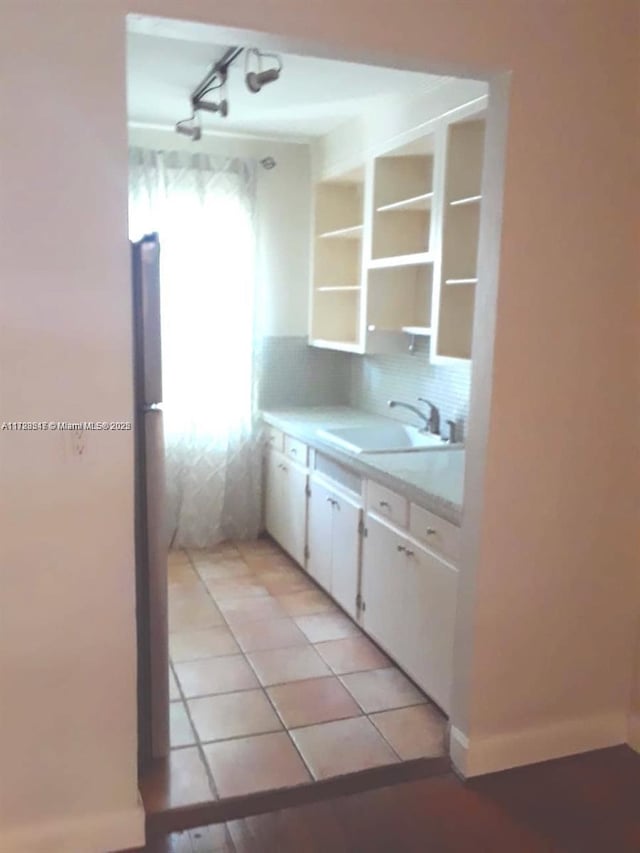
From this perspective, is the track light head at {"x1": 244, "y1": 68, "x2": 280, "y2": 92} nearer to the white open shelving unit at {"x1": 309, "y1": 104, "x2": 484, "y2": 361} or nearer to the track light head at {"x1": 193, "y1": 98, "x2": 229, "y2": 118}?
the track light head at {"x1": 193, "y1": 98, "x2": 229, "y2": 118}

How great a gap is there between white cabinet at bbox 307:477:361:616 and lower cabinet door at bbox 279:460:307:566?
0.10 meters

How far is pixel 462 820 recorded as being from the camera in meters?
2.31

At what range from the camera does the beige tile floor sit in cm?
254

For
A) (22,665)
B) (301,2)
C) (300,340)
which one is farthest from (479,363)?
(300,340)

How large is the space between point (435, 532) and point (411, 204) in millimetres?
1714

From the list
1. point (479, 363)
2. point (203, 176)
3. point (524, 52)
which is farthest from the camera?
point (203, 176)

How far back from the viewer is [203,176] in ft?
14.6


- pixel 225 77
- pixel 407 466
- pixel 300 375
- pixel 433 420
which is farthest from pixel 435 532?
pixel 300 375

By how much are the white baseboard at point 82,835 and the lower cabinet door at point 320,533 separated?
1876 millimetres

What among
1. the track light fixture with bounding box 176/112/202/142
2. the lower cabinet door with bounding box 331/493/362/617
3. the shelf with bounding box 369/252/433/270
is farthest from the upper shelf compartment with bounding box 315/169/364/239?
the lower cabinet door with bounding box 331/493/362/617

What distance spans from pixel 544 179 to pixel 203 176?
2.67m

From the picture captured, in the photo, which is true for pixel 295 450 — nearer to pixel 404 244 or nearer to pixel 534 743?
pixel 404 244

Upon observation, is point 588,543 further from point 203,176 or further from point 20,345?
point 203,176

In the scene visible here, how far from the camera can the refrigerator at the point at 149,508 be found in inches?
92.3
